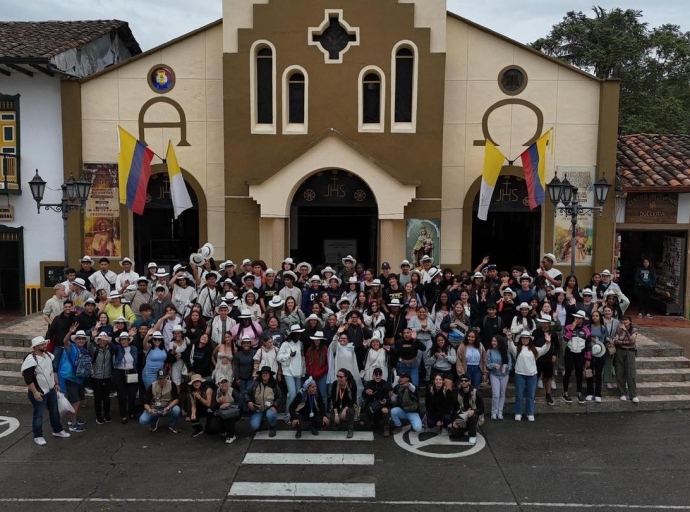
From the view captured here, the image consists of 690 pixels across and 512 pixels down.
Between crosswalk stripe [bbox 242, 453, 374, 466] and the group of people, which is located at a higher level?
the group of people

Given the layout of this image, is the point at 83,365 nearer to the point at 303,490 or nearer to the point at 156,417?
the point at 156,417

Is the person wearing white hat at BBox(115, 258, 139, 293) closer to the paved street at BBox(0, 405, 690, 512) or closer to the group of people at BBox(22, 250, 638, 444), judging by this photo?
the group of people at BBox(22, 250, 638, 444)

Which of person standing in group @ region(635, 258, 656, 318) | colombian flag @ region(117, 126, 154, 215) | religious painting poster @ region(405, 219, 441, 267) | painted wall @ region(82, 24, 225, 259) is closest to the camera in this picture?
colombian flag @ region(117, 126, 154, 215)

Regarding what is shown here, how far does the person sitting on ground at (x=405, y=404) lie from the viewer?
417 inches

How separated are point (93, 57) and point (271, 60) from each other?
6.39m

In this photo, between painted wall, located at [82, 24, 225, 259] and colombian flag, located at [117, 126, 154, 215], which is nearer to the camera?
colombian flag, located at [117, 126, 154, 215]

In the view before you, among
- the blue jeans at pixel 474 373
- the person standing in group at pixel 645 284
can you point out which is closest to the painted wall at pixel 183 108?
the blue jeans at pixel 474 373

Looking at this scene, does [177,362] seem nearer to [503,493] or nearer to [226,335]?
[226,335]

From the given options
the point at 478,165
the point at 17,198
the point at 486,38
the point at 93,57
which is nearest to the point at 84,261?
the point at 17,198

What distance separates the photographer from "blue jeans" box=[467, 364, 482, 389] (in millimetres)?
11094

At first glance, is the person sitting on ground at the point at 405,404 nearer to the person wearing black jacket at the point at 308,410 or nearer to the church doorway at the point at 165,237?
the person wearing black jacket at the point at 308,410

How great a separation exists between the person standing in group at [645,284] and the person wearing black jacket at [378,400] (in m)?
10.6

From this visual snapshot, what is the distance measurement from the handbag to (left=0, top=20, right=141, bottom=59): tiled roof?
38.0ft

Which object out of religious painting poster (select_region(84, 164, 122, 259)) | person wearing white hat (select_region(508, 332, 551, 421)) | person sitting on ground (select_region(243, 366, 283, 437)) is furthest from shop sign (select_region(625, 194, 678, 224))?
religious painting poster (select_region(84, 164, 122, 259))
